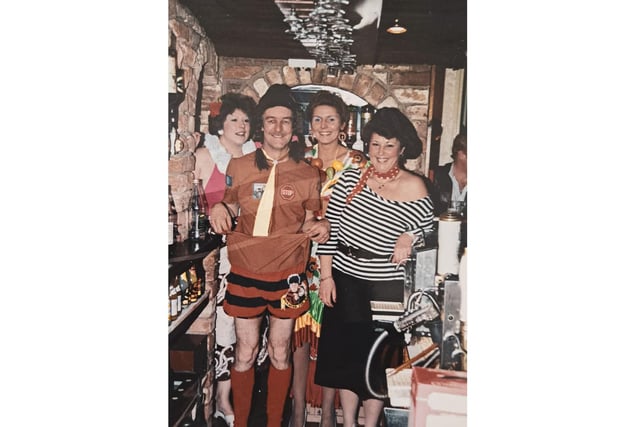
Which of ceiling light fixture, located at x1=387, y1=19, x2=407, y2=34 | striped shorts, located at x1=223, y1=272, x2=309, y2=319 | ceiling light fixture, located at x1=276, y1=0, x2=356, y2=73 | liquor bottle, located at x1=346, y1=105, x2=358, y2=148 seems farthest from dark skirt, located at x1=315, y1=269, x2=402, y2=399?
ceiling light fixture, located at x1=387, y1=19, x2=407, y2=34

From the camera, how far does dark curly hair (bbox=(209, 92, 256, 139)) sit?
260 cm

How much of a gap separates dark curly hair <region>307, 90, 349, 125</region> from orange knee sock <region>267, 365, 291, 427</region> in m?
1.14

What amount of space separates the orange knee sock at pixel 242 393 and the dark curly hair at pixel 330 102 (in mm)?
1184

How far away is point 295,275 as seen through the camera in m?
2.62

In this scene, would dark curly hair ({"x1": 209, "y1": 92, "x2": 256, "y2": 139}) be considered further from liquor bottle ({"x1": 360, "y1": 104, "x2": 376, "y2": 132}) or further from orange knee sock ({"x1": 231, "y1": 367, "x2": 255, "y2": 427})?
orange knee sock ({"x1": 231, "y1": 367, "x2": 255, "y2": 427})

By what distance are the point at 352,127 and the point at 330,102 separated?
145mm

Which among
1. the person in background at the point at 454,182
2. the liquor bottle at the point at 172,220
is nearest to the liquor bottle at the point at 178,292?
the liquor bottle at the point at 172,220

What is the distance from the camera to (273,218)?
261cm

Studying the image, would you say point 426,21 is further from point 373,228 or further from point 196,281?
point 196,281

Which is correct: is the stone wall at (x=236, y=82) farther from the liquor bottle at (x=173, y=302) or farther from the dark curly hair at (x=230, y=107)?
the liquor bottle at (x=173, y=302)
